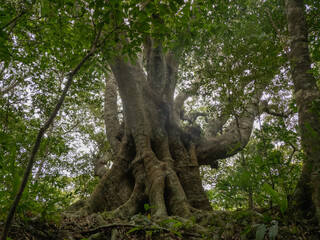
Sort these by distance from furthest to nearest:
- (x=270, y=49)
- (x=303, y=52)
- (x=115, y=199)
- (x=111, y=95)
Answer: (x=111, y=95) → (x=115, y=199) → (x=270, y=49) → (x=303, y=52)

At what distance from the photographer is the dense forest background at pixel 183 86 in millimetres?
1938

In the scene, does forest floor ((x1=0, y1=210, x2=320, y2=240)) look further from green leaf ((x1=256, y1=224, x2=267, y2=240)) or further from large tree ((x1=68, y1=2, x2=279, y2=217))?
large tree ((x1=68, y1=2, x2=279, y2=217))

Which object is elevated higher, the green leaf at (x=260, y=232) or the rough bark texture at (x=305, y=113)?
the rough bark texture at (x=305, y=113)

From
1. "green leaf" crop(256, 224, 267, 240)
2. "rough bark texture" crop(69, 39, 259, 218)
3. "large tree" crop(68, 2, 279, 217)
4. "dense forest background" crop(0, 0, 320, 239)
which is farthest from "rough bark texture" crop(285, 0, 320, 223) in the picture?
"rough bark texture" crop(69, 39, 259, 218)

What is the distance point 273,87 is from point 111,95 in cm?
544

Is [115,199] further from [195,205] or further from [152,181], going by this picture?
[195,205]

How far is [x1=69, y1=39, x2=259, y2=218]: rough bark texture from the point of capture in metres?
4.20

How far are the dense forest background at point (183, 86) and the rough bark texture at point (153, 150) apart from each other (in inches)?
21.7

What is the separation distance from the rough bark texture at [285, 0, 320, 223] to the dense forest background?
11cm

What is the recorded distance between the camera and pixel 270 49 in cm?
434

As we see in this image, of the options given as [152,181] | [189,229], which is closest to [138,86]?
[152,181]

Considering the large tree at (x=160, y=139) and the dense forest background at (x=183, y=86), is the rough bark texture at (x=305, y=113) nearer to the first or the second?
the dense forest background at (x=183, y=86)

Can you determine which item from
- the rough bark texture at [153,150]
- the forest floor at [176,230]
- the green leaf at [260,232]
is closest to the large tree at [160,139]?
the rough bark texture at [153,150]

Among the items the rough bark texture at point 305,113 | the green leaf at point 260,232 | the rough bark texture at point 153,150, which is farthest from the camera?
the rough bark texture at point 153,150
